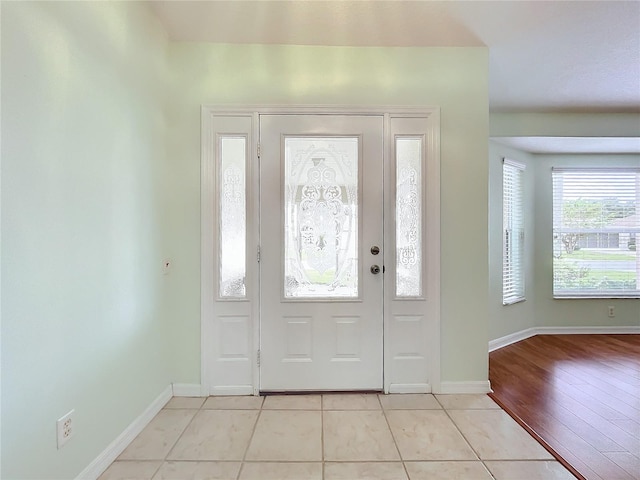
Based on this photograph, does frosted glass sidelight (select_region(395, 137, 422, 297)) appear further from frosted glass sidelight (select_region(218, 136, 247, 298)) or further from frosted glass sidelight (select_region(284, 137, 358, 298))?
frosted glass sidelight (select_region(218, 136, 247, 298))

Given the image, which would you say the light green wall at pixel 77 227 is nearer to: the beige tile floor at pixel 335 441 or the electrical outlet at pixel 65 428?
the electrical outlet at pixel 65 428

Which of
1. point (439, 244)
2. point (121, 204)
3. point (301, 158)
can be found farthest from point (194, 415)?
point (439, 244)

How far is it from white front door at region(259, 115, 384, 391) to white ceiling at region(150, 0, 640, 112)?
0.58 metres

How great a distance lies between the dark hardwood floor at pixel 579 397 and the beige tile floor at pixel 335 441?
18 cm

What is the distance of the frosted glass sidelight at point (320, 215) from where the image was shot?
2.47 meters

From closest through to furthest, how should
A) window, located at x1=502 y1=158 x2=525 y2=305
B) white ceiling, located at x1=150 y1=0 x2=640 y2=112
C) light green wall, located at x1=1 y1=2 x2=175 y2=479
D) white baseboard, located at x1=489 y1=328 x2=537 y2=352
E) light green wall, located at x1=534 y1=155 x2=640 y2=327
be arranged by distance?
light green wall, located at x1=1 y1=2 x2=175 y2=479, white ceiling, located at x1=150 y1=0 x2=640 y2=112, white baseboard, located at x1=489 y1=328 x2=537 y2=352, window, located at x1=502 y1=158 x2=525 y2=305, light green wall, located at x1=534 y1=155 x2=640 y2=327

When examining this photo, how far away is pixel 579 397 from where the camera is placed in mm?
2471

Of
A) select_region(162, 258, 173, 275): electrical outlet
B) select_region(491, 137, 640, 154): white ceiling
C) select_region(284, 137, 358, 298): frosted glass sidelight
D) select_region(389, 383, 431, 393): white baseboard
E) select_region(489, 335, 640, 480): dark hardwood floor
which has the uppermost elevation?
select_region(491, 137, 640, 154): white ceiling

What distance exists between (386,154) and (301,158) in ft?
2.11

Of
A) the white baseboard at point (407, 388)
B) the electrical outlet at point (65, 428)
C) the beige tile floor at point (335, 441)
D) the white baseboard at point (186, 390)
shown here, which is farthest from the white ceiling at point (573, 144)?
the electrical outlet at point (65, 428)

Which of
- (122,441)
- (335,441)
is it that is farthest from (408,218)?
(122,441)

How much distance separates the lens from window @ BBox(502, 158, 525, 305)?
3721 millimetres

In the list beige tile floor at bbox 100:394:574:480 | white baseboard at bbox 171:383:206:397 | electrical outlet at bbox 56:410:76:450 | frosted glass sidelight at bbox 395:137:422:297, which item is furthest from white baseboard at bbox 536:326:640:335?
electrical outlet at bbox 56:410:76:450

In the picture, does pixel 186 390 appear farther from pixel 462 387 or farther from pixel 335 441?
pixel 462 387
